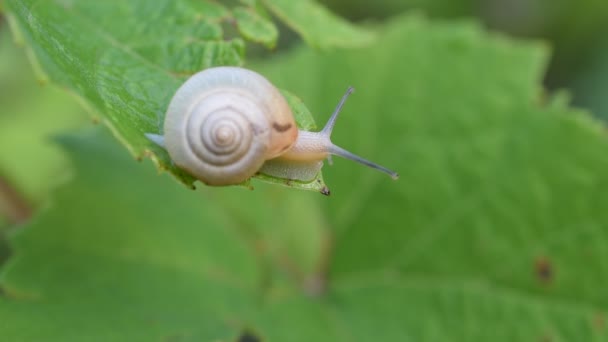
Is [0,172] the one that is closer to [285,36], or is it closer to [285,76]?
[285,76]

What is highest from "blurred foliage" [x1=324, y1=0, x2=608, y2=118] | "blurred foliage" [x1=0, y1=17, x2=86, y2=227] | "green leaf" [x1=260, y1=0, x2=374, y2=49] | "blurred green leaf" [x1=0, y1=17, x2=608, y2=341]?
"blurred foliage" [x1=324, y1=0, x2=608, y2=118]

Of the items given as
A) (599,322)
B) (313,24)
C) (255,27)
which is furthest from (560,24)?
(255,27)

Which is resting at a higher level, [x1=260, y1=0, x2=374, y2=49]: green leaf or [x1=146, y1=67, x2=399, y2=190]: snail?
[x1=260, y1=0, x2=374, y2=49]: green leaf

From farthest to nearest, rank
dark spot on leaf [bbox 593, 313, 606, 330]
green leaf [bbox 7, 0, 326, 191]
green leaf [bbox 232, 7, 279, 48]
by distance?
dark spot on leaf [bbox 593, 313, 606, 330] → green leaf [bbox 232, 7, 279, 48] → green leaf [bbox 7, 0, 326, 191]

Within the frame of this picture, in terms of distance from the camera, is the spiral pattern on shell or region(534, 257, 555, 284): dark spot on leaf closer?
the spiral pattern on shell

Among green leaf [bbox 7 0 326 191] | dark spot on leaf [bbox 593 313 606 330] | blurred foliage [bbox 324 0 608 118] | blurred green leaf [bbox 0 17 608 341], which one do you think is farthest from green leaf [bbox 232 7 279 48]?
blurred foliage [bbox 324 0 608 118]

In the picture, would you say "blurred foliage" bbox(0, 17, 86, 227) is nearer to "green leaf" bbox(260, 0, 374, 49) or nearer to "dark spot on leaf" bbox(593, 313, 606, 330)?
"green leaf" bbox(260, 0, 374, 49)
